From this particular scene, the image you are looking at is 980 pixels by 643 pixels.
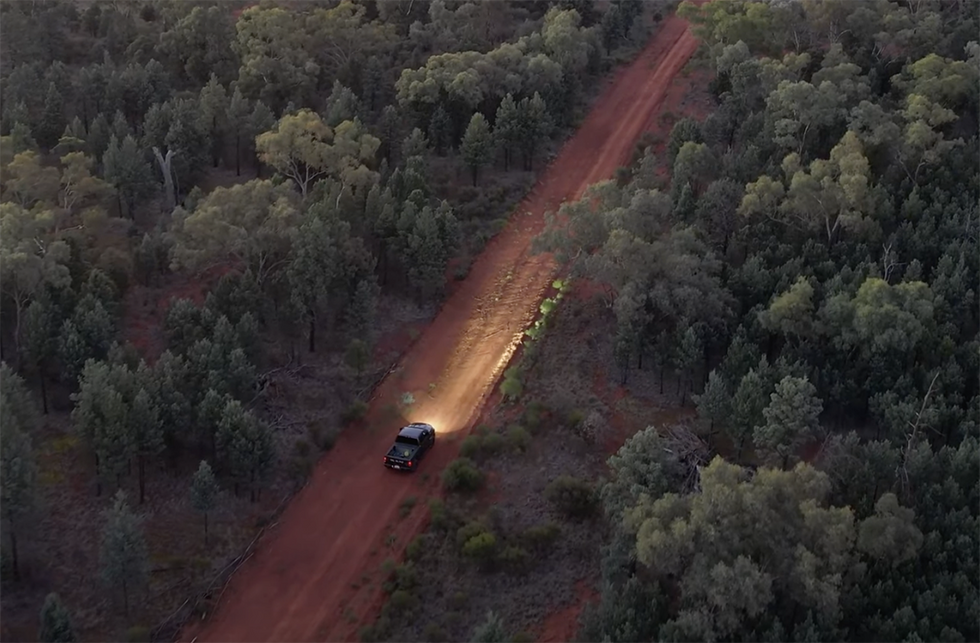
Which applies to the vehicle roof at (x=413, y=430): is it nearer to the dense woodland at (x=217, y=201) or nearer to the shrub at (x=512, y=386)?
the dense woodland at (x=217, y=201)

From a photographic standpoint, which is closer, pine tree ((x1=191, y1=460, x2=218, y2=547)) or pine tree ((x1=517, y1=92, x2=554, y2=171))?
pine tree ((x1=191, y1=460, x2=218, y2=547))

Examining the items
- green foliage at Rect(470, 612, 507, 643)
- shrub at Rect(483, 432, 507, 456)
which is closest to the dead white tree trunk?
shrub at Rect(483, 432, 507, 456)

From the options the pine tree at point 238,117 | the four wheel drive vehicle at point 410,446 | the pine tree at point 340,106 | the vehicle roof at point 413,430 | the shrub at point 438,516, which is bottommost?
the shrub at point 438,516

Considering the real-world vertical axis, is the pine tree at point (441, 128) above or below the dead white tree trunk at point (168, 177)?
below

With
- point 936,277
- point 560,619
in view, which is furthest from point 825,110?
point 560,619

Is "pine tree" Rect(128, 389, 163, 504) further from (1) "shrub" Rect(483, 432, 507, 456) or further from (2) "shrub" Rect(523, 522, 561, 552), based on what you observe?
(2) "shrub" Rect(523, 522, 561, 552)

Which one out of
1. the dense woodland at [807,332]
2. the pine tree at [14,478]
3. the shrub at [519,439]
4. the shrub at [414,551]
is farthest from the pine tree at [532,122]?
the pine tree at [14,478]
